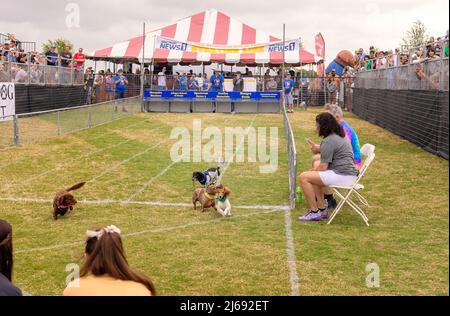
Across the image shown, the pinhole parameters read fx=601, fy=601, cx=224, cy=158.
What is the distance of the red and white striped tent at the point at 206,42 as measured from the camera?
3684 centimetres

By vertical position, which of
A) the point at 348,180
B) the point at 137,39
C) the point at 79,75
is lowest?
the point at 348,180

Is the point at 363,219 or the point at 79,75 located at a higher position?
the point at 79,75

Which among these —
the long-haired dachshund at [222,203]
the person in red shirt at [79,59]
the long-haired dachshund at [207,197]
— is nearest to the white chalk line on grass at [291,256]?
the long-haired dachshund at [222,203]

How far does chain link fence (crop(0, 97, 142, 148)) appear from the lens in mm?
15656

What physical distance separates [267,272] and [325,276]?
23.7 inches

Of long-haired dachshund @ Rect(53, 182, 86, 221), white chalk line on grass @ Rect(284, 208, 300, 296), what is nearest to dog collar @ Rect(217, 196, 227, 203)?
white chalk line on grass @ Rect(284, 208, 300, 296)

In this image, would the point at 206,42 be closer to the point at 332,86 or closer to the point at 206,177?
the point at 332,86

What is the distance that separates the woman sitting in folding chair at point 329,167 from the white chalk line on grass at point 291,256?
1.11 ft

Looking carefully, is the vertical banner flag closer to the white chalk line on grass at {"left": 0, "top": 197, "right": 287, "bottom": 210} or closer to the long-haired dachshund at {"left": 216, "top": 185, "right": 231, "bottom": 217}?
the white chalk line on grass at {"left": 0, "top": 197, "right": 287, "bottom": 210}

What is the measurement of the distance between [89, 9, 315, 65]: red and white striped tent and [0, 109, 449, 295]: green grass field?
22596 mm

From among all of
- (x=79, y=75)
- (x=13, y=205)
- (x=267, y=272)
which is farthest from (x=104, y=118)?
(x=267, y=272)
